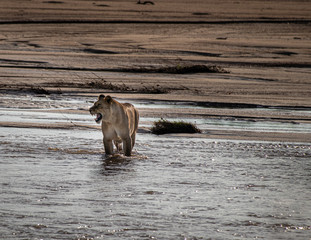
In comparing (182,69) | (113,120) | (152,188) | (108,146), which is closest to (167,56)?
(182,69)

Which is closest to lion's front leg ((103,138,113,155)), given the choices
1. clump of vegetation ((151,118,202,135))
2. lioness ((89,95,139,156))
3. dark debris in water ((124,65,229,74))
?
lioness ((89,95,139,156))

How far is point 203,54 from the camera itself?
2611 cm

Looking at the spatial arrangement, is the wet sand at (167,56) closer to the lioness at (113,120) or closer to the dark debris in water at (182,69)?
the dark debris in water at (182,69)

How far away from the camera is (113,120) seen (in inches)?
405

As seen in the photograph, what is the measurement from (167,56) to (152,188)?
1680cm

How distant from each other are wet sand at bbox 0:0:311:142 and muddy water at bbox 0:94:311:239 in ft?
4.78

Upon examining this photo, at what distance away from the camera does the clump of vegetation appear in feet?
40.7

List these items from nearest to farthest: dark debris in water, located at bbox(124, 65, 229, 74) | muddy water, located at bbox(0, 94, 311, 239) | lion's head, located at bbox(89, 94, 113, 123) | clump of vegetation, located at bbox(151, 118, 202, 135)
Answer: muddy water, located at bbox(0, 94, 311, 239)
lion's head, located at bbox(89, 94, 113, 123)
clump of vegetation, located at bbox(151, 118, 202, 135)
dark debris in water, located at bbox(124, 65, 229, 74)

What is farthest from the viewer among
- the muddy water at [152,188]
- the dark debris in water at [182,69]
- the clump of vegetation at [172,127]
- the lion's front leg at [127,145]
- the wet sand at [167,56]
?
the dark debris in water at [182,69]

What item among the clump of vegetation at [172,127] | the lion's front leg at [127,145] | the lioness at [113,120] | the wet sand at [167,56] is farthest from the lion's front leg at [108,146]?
the wet sand at [167,56]

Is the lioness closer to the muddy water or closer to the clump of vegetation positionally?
the muddy water

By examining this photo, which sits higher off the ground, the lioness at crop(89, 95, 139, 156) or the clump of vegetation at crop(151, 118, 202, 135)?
the lioness at crop(89, 95, 139, 156)

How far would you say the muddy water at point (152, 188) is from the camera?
23.1 ft

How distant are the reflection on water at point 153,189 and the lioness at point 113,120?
23 centimetres
